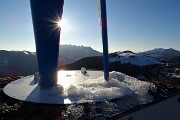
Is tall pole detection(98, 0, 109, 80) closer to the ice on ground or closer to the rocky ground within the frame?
the ice on ground

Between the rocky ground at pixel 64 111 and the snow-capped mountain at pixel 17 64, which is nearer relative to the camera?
the rocky ground at pixel 64 111

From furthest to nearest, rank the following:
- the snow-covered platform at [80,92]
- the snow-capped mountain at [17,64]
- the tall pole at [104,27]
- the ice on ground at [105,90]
Result: the snow-capped mountain at [17,64]
the tall pole at [104,27]
the ice on ground at [105,90]
the snow-covered platform at [80,92]

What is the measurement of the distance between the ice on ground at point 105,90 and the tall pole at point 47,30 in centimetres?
157

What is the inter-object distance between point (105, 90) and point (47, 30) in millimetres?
3804

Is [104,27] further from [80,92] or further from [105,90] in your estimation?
[80,92]

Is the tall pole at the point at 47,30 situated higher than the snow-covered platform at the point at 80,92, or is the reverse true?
the tall pole at the point at 47,30

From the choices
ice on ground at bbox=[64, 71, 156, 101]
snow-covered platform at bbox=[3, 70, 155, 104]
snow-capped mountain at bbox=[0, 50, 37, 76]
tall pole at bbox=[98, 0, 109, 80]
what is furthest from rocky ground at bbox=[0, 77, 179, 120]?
snow-capped mountain at bbox=[0, 50, 37, 76]

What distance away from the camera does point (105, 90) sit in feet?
38.0

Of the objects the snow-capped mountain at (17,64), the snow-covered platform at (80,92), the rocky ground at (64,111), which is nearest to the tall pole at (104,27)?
the snow-covered platform at (80,92)

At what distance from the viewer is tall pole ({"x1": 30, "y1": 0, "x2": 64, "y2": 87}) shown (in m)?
11.7

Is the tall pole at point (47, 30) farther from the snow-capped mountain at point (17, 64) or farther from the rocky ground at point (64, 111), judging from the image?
the snow-capped mountain at point (17, 64)

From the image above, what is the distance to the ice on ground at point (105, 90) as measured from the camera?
11000 mm

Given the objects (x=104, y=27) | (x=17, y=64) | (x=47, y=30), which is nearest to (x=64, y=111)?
(x=47, y=30)

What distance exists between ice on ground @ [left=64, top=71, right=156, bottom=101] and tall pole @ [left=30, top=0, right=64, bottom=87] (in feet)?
5.16
